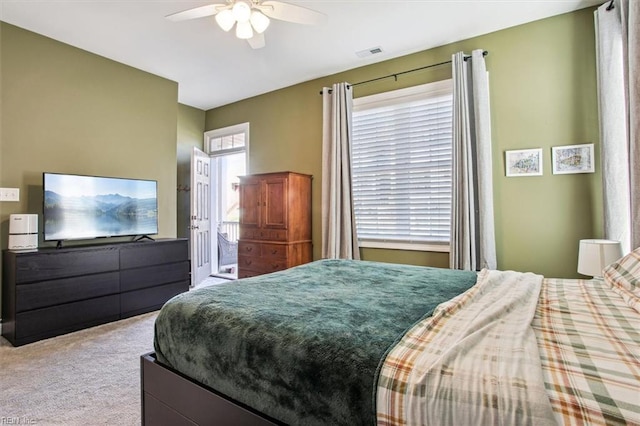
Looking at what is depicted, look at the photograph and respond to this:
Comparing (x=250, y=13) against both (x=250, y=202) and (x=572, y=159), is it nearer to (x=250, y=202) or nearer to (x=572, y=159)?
(x=250, y=202)

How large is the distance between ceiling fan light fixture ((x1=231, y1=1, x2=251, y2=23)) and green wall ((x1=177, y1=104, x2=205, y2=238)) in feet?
11.6

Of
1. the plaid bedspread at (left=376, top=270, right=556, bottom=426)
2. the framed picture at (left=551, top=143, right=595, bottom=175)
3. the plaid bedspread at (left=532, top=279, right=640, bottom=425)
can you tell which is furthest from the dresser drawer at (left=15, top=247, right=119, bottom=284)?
the framed picture at (left=551, top=143, right=595, bottom=175)

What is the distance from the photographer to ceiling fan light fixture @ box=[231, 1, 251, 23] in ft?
7.12

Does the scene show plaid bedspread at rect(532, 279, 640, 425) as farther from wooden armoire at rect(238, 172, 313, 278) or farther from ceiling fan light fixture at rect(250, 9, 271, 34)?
wooden armoire at rect(238, 172, 313, 278)

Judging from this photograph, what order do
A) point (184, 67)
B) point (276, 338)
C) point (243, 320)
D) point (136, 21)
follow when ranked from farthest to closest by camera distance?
point (184, 67) < point (136, 21) < point (243, 320) < point (276, 338)

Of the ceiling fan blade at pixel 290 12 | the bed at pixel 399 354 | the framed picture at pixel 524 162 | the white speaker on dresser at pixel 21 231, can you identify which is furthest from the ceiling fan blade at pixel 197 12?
the framed picture at pixel 524 162

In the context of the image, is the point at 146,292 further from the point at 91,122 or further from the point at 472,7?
the point at 472,7

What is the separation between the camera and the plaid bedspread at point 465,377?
72 centimetres

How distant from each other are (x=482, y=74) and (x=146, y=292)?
4.18m

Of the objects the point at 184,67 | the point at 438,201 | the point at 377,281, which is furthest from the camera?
the point at 184,67

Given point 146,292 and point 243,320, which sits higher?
point 243,320

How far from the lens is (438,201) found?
3.51m

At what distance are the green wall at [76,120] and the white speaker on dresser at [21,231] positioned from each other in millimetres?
278

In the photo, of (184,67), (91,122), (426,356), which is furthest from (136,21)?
(426,356)
